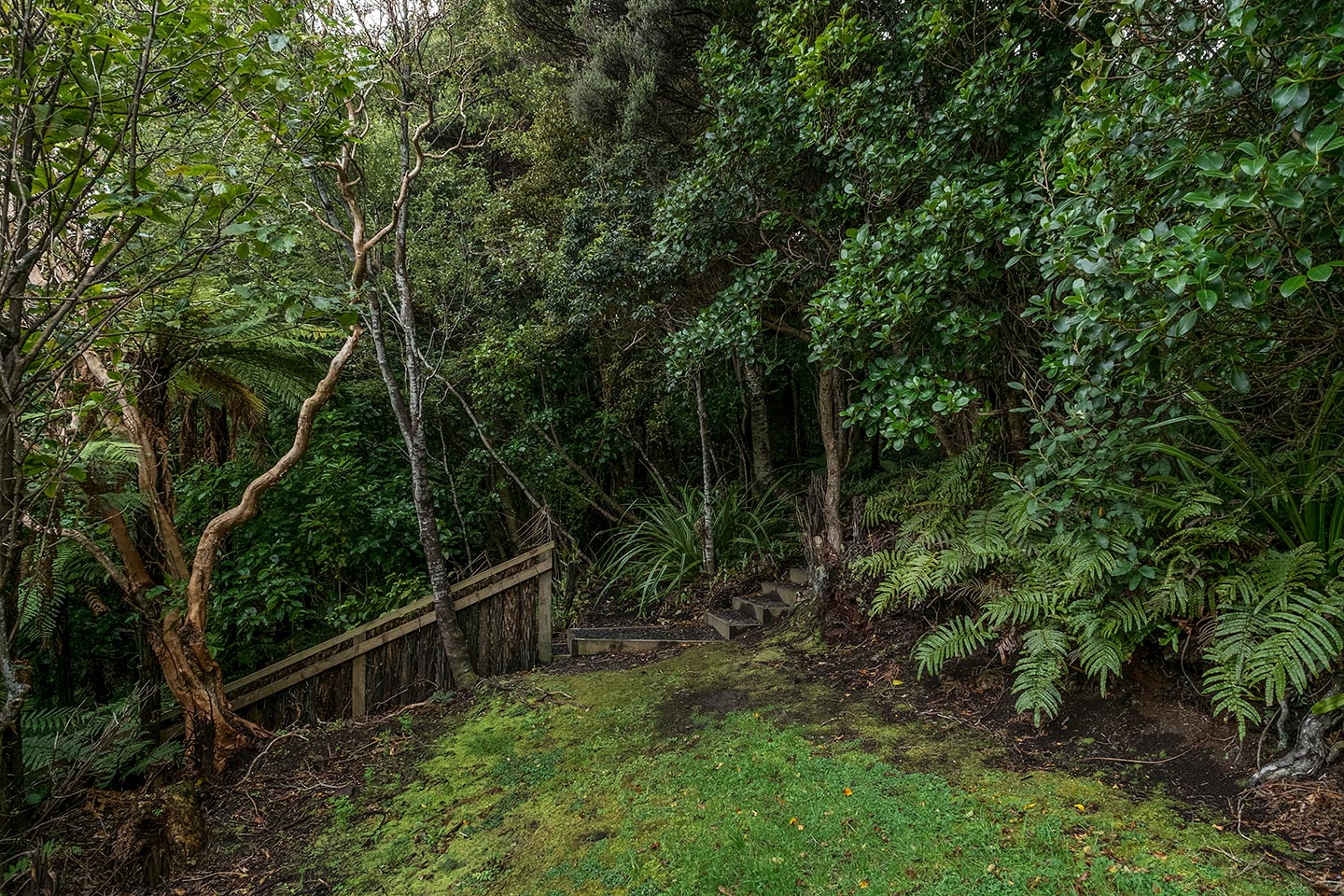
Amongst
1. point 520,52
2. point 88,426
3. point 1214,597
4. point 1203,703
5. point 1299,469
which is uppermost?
point 520,52

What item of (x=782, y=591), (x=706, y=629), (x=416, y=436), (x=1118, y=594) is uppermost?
(x=416, y=436)

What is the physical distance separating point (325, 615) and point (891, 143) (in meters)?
6.04

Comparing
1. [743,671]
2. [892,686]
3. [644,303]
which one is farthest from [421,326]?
[892,686]

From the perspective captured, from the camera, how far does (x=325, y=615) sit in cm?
571

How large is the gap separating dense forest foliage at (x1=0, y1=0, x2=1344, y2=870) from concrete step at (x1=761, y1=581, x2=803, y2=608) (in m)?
0.40

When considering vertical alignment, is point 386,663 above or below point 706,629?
above

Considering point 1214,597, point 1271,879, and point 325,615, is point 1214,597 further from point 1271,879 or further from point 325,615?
point 325,615

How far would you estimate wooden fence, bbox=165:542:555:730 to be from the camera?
4.55 meters

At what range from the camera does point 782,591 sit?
231 inches

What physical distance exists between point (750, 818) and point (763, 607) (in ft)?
9.80

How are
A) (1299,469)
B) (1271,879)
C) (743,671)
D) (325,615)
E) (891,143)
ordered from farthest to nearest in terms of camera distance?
(325,615)
(743,671)
(891,143)
(1299,469)
(1271,879)

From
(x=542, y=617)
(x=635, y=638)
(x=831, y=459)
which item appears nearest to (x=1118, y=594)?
(x=831, y=459)

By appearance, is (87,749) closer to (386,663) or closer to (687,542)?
(386,663)

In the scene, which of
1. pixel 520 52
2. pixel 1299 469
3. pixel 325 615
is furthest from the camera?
pixel 520 52
